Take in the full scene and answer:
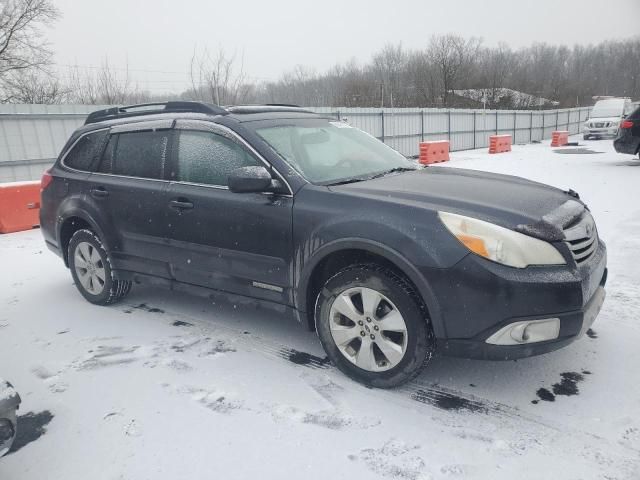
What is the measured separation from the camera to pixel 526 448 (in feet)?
7.67

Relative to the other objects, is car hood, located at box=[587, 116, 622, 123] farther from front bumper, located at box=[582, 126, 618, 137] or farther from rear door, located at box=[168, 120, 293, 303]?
rear door, located at box=[168, 120, 293, 303]

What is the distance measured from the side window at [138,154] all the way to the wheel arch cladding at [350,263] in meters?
1.61

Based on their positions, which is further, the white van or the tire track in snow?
the white van

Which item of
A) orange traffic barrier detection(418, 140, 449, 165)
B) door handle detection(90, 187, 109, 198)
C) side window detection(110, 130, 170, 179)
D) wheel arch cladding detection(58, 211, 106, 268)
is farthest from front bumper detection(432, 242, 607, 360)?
orange traffic barrier detection(418, 140, 449, 165)

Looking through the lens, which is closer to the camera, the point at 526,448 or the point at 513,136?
the point at 526,448

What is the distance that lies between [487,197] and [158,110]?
9.30ft

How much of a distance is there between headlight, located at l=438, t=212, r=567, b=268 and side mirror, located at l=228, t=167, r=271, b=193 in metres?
1.20

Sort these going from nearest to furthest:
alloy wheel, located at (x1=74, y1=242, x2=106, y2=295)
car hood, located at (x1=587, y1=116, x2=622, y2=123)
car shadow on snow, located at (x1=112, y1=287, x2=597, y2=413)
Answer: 1. car shadow on snow, located at (x1=112, y1=287, x2=597, y2=413)
2. alloy wheel, located at (x1=74, y1=242, x2=106, y2=295)
3. car hood, located at (x1=587, y1=116, x2=622, y2=123)

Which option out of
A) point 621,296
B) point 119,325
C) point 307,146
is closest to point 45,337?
point 119,325

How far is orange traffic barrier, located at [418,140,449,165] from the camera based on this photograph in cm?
1662

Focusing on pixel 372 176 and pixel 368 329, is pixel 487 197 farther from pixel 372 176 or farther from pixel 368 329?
pixel 368 329

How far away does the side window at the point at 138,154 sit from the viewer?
3818mm

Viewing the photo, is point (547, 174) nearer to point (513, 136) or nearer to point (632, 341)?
point (632, 341)

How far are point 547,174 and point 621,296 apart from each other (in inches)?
365
